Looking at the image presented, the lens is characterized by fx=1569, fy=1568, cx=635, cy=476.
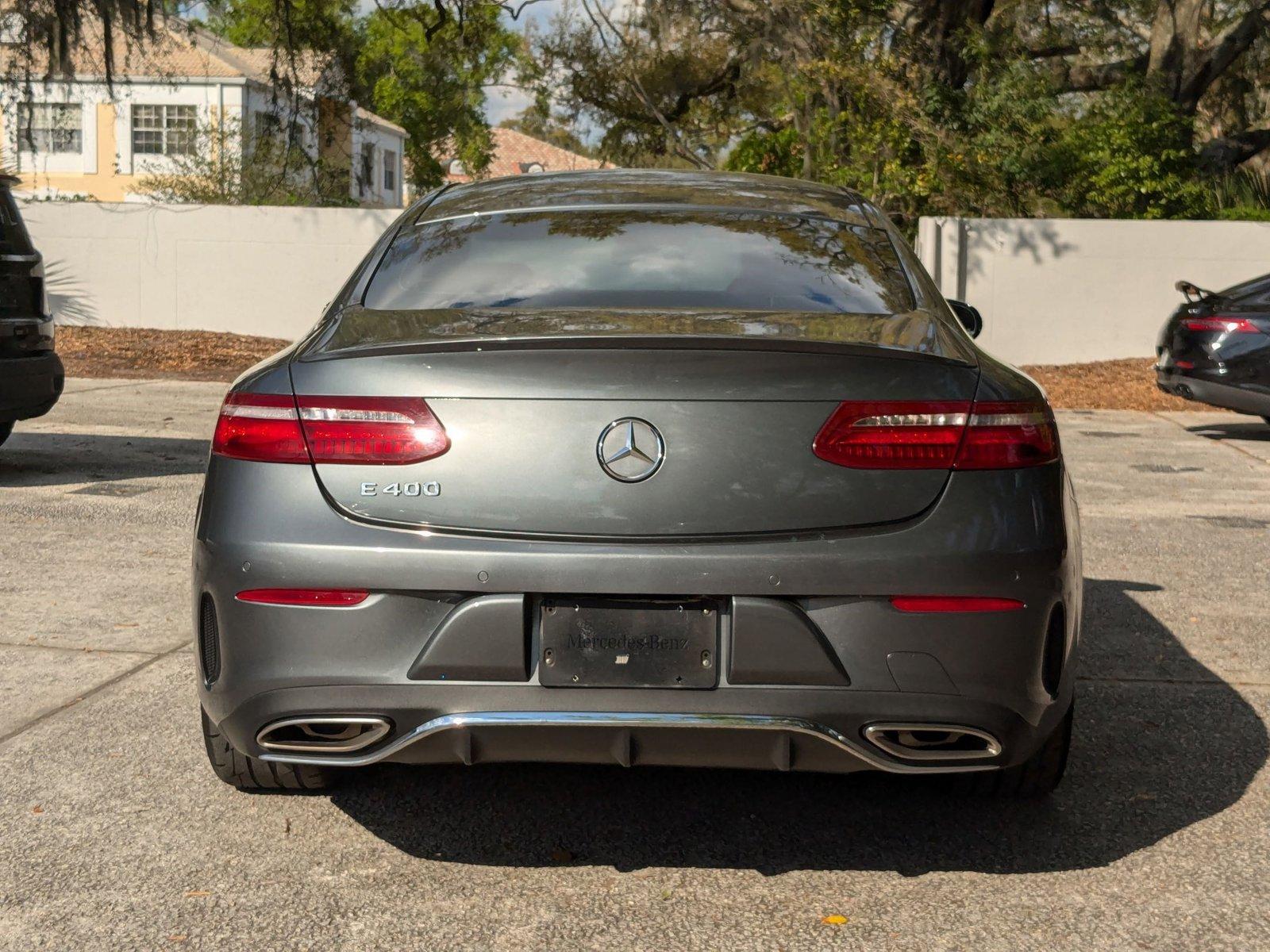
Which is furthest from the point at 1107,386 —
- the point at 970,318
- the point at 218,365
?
the point at 970,318

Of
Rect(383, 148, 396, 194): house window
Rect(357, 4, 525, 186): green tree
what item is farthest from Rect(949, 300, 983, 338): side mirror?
Rect(383, 148, 396, 194): house window

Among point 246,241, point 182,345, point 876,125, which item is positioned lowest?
point 182,345

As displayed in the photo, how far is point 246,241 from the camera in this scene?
2089 centimetres

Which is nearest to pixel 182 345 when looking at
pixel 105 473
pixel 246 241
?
pixel 246 241

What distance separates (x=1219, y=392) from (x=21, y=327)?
865cm

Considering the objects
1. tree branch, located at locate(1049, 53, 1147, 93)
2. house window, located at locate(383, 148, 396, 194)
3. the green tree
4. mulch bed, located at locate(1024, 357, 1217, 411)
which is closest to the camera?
mulch bed, located at locate(1024, 357, 1217, 411)

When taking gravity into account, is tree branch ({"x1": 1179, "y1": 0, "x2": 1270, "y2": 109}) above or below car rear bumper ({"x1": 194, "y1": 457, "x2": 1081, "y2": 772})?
above

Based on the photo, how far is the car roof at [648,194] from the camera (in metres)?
4.41

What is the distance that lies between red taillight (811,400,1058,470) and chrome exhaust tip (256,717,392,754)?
3.59ft

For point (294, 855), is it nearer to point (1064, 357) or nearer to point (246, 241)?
point (1064, 357)

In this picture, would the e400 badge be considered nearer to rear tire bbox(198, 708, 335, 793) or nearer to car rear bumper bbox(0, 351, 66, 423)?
rear tire bbox(198, 708, 335, 793)

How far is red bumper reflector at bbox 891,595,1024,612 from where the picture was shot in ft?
10.4

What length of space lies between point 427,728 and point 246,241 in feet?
61.2

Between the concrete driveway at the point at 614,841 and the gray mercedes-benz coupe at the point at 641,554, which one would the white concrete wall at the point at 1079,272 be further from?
the gray mercedes-benz coupe at the point at 641,554
